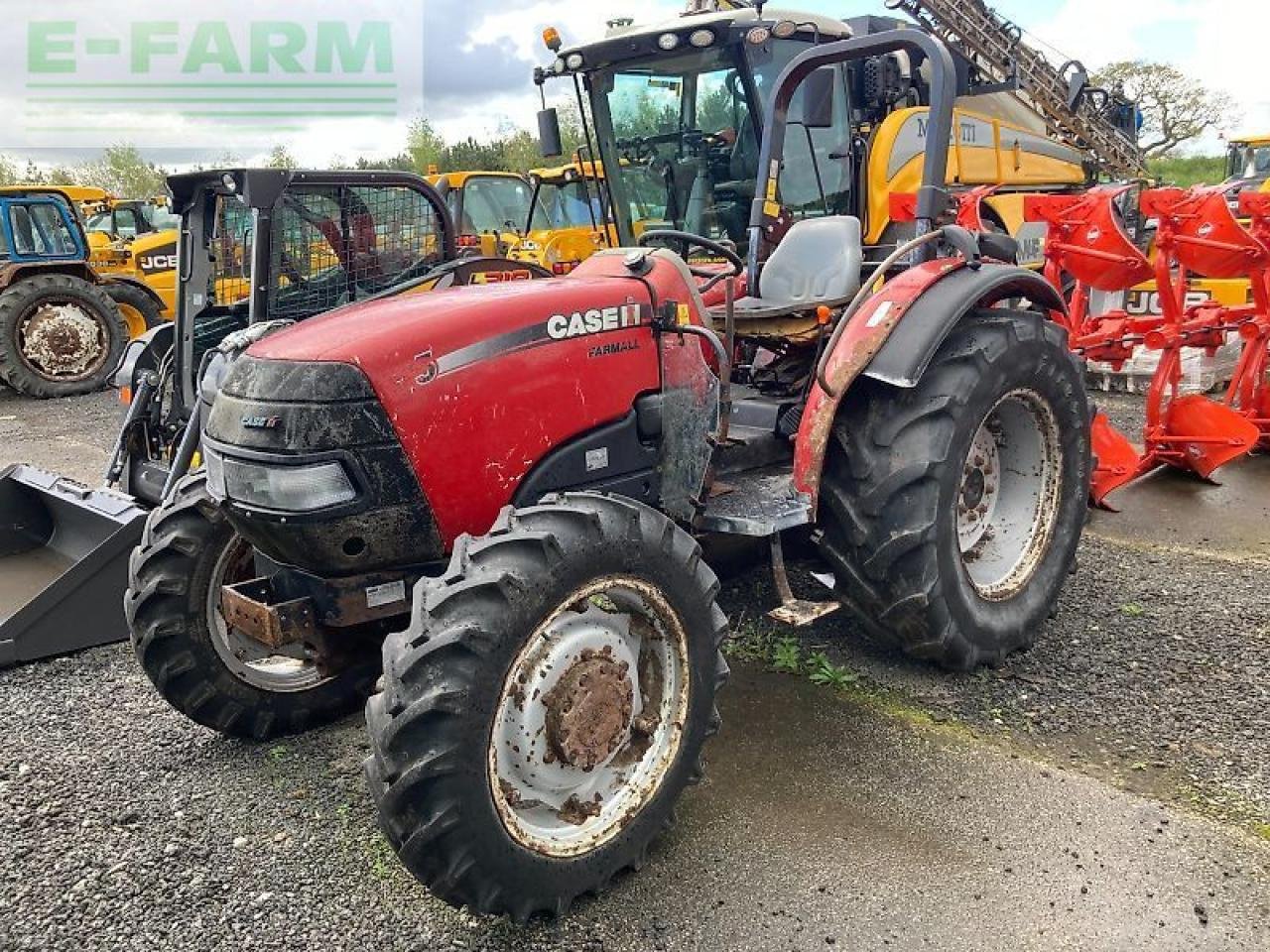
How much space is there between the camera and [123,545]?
3.74 m

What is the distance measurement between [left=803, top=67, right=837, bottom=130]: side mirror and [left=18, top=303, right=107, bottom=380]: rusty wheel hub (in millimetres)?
8900

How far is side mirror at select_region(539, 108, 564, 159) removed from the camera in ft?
18.8

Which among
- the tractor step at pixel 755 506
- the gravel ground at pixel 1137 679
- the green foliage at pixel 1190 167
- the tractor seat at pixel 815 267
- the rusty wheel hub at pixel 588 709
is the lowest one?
the gravel ground at pixel 1137 679

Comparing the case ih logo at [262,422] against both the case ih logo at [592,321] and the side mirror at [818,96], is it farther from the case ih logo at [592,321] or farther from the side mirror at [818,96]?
the side mirror at [818,96]

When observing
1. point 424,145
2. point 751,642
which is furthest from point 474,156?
point 751,642

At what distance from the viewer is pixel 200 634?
2906 millimetres

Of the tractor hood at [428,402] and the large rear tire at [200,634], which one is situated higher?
the tractor hood at [428,402]

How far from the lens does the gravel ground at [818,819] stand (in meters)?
2.25

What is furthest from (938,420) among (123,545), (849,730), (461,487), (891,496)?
(123,545)

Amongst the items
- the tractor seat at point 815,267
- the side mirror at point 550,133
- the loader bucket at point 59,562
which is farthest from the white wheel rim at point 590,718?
the side mirror at point 550,133

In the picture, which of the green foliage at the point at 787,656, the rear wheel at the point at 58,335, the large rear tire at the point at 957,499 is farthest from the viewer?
the rear wheel at the point at 58,335

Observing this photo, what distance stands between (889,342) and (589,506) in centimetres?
124

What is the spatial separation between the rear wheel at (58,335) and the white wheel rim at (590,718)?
31.7 feet

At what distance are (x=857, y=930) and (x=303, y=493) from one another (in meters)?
1.53
